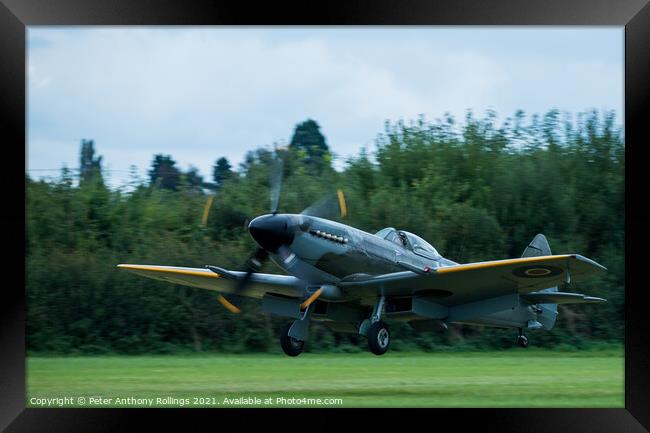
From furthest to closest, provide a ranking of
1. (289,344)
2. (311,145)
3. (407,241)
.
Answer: (311,145) < (407,241) < (289,344)

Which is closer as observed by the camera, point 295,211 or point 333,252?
point 333,252

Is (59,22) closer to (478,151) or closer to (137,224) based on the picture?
(137,224)

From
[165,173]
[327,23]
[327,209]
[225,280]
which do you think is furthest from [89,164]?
[327,23]

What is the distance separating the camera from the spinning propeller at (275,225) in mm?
10375

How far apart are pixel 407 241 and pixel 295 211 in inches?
306

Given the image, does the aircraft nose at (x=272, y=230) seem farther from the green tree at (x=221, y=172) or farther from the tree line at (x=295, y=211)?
the green tree at (x=221, y=172)

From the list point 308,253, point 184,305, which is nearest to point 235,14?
point 308,253

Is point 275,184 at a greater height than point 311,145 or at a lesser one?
lesser

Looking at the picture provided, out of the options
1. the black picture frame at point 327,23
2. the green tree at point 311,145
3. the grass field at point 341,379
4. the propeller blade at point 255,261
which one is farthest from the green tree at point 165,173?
the black picture frame at point 327,23

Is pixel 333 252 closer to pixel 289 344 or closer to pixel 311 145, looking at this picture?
pixel 289 344

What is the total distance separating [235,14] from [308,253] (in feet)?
11.3

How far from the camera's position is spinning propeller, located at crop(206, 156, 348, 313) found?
408 inches

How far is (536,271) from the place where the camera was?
10.5 m

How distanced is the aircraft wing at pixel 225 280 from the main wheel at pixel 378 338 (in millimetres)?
1194
